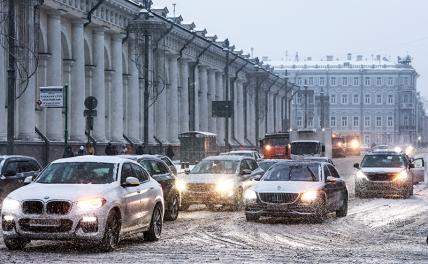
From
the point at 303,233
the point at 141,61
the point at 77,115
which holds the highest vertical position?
the point at 141,61

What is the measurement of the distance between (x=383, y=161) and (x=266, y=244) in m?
17.5

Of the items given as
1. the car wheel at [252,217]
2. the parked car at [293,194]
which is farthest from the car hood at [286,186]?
the car wheel at [252,217]

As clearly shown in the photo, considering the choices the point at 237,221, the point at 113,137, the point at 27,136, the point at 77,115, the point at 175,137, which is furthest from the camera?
the point at 175,137

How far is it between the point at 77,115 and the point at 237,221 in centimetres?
3078

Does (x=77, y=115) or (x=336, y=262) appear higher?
(x=77, y=115)

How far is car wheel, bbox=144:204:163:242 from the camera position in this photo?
15.1 metres

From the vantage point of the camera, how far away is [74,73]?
49.5 meters

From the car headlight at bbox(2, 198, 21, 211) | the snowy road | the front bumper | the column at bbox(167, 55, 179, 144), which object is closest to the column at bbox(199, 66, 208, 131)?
the column at bbox(167, 55, 179, 144)

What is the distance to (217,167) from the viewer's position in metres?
24.9

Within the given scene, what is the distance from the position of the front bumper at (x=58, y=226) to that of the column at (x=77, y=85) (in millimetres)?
36365

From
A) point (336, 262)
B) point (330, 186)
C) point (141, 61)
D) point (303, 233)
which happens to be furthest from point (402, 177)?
point (141, 61)

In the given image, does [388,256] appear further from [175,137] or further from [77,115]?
[175,137]

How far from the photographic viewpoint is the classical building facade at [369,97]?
176m

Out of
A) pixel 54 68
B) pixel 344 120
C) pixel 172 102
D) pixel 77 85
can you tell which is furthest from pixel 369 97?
pixel 54 68
